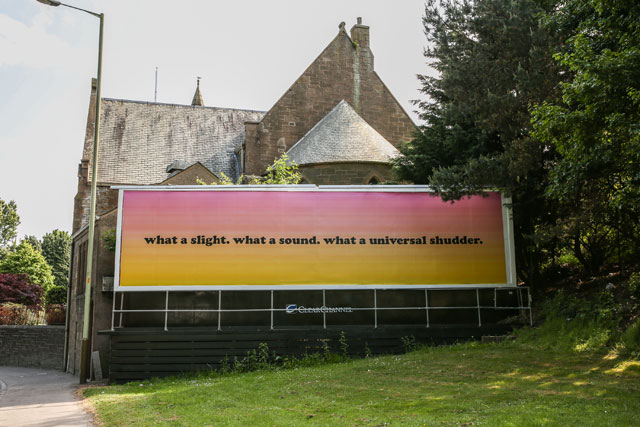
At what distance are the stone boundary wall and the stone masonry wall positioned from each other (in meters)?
13.2

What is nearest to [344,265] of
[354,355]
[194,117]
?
[354,355]

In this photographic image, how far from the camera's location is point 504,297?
18625 mm

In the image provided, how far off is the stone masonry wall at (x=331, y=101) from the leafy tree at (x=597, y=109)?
21.7 meters

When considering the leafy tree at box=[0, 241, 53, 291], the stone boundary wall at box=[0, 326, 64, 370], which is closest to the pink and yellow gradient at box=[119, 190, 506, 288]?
the stone boundary wall at box=[0, 326, 64, 370]

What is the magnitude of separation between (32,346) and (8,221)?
203ft

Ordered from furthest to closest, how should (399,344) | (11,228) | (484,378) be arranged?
(11,228)
(399,344)
(484,378)

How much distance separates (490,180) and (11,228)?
84.9 meters

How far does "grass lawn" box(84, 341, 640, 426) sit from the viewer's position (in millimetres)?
8891

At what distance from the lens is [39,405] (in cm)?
1429

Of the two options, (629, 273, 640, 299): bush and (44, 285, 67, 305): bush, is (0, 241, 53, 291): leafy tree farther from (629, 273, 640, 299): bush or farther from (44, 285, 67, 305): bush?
(629, 273, 640, 299): bush

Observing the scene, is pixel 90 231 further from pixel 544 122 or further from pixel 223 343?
pixel 544 122

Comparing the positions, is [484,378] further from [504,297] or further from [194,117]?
[194,117]

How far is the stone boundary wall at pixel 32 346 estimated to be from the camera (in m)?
30.0

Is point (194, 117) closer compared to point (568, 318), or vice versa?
point (568, 318)
